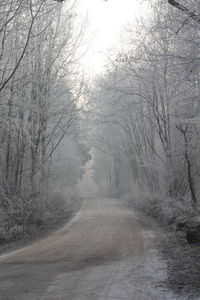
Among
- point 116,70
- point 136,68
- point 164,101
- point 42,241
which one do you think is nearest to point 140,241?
point 42,241

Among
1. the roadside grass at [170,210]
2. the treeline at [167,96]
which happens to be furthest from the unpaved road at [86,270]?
the treeline at [167,96]

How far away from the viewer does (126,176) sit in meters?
51.7

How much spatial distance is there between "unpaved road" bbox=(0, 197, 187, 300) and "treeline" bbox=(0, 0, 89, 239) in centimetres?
406

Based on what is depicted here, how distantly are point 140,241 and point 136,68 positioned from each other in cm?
1240

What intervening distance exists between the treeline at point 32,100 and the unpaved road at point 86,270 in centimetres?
406

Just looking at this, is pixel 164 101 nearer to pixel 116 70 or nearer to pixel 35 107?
pixel 116 70

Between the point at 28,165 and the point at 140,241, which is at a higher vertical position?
the point at 28,165

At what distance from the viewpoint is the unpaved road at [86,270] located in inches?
271

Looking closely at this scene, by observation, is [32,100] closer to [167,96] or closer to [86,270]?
[167,96]

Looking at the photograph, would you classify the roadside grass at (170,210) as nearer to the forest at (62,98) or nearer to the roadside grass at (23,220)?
the forest at (62,98)

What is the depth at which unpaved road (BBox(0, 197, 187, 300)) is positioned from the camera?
689cm

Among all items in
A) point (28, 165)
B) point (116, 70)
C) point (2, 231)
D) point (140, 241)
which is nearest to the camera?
point (140, 241)

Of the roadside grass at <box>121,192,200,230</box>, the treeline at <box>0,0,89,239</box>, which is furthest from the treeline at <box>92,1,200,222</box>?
the treeline at <box>0,0,89,239</box>

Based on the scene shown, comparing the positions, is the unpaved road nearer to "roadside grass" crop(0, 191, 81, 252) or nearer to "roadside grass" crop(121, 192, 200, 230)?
"roadside grass" crop(0, 191, 81, 252)
